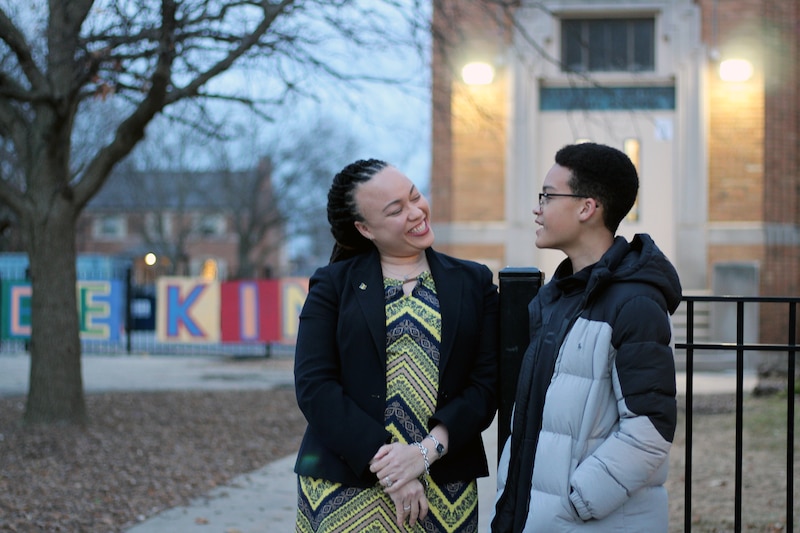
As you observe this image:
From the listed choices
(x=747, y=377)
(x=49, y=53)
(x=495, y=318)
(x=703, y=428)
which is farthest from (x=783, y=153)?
(x=495, y=318)

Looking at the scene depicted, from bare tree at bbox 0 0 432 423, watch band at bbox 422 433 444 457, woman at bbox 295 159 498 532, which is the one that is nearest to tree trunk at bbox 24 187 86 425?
bare tree at bbox 0 0 432 423

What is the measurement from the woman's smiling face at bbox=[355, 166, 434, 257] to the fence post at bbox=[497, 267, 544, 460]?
0.32 m

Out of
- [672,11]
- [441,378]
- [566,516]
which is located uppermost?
[672,11]

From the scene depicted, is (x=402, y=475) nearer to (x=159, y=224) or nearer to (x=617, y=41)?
(x=617, y=41)

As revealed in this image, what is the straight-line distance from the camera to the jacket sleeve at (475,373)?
105 inches

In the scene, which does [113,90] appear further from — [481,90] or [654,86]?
[654,86]

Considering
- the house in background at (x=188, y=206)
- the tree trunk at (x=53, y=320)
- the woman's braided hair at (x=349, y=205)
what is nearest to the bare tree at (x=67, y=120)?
the tree trunk at (x=53, y=320)

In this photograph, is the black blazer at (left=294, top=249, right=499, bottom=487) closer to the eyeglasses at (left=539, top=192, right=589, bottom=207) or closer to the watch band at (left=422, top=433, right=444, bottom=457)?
the watch band at (left=422, top=433, right=444, bottom=457)

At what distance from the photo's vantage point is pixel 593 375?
2336mm

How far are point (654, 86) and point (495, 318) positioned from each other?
12366mm

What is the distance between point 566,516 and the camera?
2.35m

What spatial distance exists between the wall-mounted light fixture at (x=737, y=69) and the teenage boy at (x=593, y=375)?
40.9ft

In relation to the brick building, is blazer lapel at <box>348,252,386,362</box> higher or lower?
lower

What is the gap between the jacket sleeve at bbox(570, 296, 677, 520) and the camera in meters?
2.24
